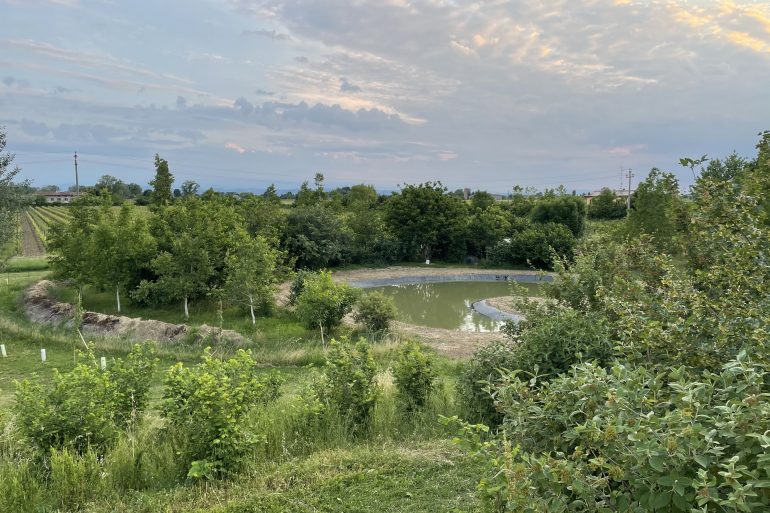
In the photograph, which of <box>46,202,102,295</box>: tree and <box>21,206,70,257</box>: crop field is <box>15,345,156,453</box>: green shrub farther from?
<box>21,206,70,257</box>: crop field

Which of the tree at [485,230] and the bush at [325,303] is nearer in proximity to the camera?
the bush at [325,303]

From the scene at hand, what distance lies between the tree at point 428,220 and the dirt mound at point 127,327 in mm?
20393

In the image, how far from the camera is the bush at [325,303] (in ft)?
49.7

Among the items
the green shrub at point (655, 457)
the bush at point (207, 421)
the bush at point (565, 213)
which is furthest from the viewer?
the bush at point (565, 213)

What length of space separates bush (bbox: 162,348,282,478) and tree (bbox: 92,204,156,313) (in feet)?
49.9

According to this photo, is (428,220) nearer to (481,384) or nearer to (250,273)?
(250,273)

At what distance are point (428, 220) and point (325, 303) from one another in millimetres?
19289

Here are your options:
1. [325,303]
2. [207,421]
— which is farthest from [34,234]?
[207,421]

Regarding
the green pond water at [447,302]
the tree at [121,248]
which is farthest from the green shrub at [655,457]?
the tree at [121,248]

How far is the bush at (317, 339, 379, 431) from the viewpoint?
226 inches

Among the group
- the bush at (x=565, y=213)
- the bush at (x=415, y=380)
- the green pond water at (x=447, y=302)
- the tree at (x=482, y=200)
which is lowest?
the green pond water at (x=447, y=302)

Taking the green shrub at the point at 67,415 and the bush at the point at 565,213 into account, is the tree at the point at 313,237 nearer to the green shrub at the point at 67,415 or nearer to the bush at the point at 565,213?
the bush at the point at 565,213

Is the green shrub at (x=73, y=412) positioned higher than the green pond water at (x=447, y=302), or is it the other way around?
the green shrub at (x=73, y=412)

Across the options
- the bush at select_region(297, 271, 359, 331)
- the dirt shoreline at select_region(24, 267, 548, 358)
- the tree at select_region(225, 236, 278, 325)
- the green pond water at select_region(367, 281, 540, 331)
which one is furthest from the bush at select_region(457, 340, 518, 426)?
the tree at select_region(225, 236, 278, 325)
